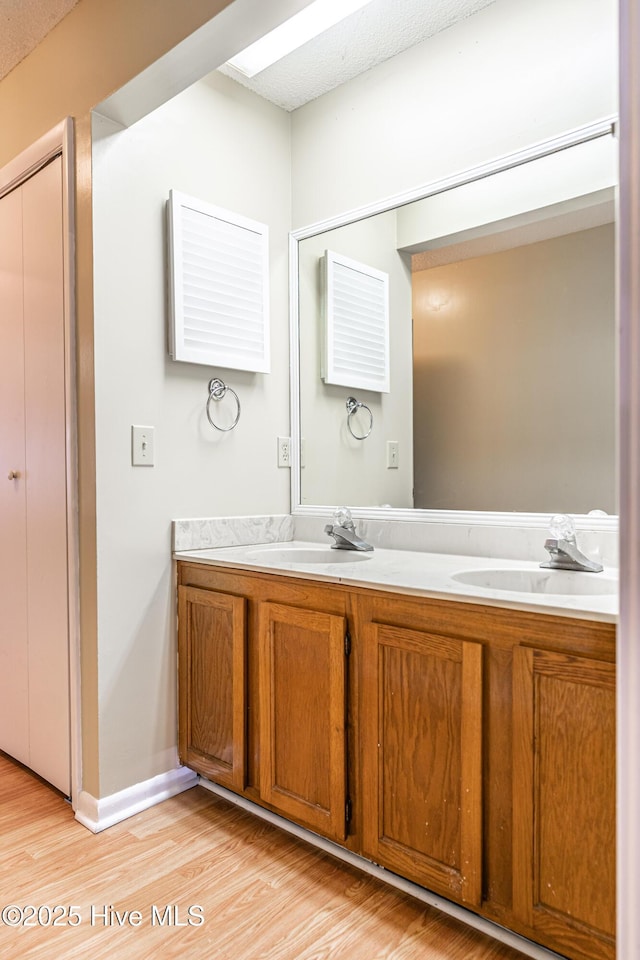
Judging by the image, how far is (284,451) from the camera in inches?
96.4

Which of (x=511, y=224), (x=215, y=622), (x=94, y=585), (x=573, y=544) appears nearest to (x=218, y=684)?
(x=215, y=622)

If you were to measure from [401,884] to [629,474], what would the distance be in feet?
3.95

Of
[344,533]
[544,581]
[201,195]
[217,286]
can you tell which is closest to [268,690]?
[344,533]

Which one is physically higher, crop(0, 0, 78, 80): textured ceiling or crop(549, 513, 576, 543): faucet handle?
crop(0, 0, 78, 80): textured ceiling

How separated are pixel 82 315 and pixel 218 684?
117 cm

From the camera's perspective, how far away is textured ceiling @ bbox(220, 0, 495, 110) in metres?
1.95

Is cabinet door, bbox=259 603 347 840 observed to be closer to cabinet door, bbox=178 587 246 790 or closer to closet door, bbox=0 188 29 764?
cabinet door, bbox=178 587 246 790

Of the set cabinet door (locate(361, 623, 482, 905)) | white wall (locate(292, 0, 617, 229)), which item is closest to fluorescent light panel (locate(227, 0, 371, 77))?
white wall (locate(292, 0, 617, 229))

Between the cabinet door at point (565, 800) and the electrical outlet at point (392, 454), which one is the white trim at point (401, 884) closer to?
the cabinet door at point (565, 800)

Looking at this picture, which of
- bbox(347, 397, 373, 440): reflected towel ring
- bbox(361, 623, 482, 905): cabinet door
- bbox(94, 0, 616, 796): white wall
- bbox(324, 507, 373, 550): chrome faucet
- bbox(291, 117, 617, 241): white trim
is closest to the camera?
bbox(361, 623, 482, 905): cabinet door

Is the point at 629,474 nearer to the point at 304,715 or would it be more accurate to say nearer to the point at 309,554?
the point at 304,715

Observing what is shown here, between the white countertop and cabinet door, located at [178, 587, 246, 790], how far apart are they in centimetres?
15

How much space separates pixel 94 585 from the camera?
1854mm

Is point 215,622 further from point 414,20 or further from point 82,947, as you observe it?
point 414,20
